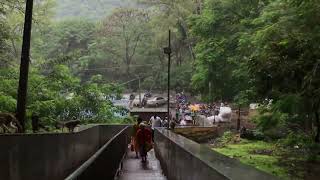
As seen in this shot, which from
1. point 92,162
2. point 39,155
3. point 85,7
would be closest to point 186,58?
point 85,7

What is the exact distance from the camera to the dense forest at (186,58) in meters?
21.4

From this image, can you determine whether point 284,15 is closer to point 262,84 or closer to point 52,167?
point 262,84

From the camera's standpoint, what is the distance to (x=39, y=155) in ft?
33.3

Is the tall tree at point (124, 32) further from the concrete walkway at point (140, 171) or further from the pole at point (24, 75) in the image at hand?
the pole at point (24, 75)

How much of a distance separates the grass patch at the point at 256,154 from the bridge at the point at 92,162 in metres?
8.53

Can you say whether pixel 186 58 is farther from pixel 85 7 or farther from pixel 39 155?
pixel 39 155

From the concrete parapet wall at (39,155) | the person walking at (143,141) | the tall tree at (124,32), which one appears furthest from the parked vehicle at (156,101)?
the concrete parapet wall at (39,155)

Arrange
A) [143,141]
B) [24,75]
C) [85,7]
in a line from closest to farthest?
[24,75] → [143,141] → [85,7]

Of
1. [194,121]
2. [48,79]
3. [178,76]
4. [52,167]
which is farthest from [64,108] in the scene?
[178,76]

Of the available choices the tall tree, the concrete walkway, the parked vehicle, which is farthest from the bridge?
the tall tree

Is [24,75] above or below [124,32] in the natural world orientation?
below

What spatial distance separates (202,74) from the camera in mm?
46219

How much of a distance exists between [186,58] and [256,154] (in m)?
45.8

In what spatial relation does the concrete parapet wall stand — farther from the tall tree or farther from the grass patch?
the tall tree
